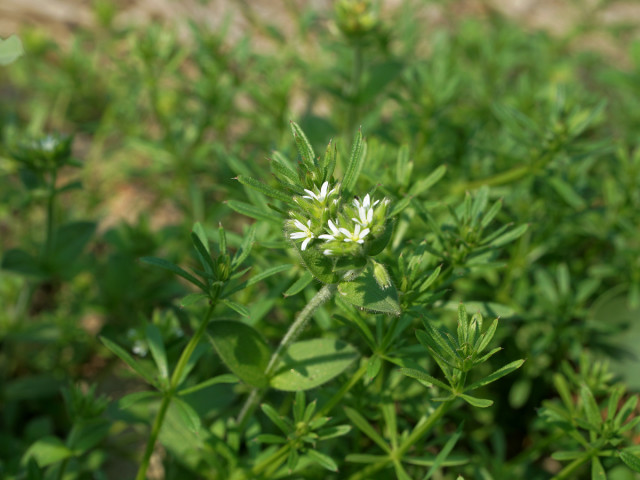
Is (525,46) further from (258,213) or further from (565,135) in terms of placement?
(258,213)

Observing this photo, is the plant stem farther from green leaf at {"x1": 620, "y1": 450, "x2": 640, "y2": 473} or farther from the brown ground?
the brown ground

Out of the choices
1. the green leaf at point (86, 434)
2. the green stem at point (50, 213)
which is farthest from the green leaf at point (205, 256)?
the green stem at point (50, 213)

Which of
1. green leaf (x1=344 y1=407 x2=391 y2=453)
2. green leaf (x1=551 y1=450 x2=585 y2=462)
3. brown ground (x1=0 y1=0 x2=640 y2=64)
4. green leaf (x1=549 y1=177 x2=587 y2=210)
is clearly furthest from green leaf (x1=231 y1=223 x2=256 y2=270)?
brown ground (x1=0 y1=0 x2=640 y2=64)

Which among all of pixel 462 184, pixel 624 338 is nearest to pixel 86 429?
pixel 462 184

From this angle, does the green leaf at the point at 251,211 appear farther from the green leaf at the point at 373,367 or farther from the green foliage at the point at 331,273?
the green leaf at the point at 373,367

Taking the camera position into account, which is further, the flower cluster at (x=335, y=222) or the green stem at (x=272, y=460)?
the green stem at (x=272, y=460)

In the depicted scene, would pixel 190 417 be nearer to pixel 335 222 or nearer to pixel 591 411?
pixel 335 222

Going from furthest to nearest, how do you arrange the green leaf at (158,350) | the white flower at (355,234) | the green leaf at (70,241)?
the green leaf at (70,241) < the green leaf at (158,350) < the white flower at (355,234)
